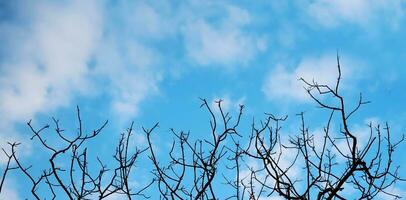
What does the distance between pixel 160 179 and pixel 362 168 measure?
1832 millimetres

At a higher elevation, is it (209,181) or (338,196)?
(209,181)

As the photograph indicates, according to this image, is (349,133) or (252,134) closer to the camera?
(349,133)

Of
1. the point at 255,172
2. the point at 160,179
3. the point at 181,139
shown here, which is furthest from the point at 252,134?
the point at 160,179

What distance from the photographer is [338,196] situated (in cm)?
335

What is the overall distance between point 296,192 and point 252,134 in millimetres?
999

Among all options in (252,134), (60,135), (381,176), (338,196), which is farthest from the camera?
(252,134)

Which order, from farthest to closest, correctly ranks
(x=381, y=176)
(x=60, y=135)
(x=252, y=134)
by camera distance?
(x=252, y=134) < (x=60, y=135) < (x=381, y=176)

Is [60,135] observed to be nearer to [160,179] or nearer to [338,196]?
[160,179]

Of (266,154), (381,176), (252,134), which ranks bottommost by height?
(381,176)

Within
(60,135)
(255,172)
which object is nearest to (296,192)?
(255,172)

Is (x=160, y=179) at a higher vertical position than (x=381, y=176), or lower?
higher

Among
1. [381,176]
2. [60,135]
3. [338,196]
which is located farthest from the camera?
[60,135]

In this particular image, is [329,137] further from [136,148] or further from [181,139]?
[136,148]

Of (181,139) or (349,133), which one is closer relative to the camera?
(349,133)
